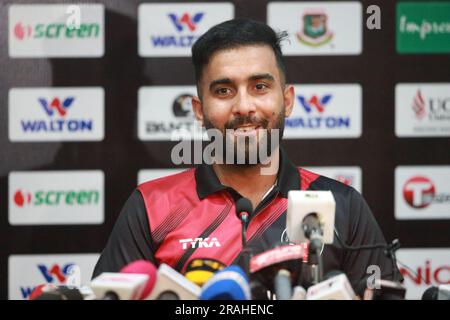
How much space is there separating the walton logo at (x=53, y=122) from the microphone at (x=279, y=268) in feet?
5.20

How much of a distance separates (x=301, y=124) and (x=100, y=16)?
40.2 inches

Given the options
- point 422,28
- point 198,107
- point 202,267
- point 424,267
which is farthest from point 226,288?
point 422,28

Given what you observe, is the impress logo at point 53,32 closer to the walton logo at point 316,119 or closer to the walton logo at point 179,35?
the walton logo at point 179,35

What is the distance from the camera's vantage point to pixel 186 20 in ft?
8.62

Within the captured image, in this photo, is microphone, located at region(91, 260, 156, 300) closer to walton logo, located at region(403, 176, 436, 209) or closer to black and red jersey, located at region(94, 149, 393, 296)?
black and red jersey, located at region(94, 149, 393, 296)

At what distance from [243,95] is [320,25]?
952 millimetres

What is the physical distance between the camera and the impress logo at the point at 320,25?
104 inches

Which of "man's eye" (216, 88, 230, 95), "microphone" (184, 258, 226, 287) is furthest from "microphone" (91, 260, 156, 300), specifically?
"man's eye" (216, 88, 230, 95)

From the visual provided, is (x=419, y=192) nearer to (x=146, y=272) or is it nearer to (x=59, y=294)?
(x=146, y=272)

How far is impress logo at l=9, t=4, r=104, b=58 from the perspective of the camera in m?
2.62

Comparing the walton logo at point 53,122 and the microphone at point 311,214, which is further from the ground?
the walton logo at point 53,122

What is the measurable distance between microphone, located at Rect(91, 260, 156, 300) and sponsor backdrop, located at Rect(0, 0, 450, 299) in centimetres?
144

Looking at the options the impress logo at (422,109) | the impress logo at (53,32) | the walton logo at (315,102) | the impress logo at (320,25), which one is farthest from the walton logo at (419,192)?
the impress logo at (53,32)
